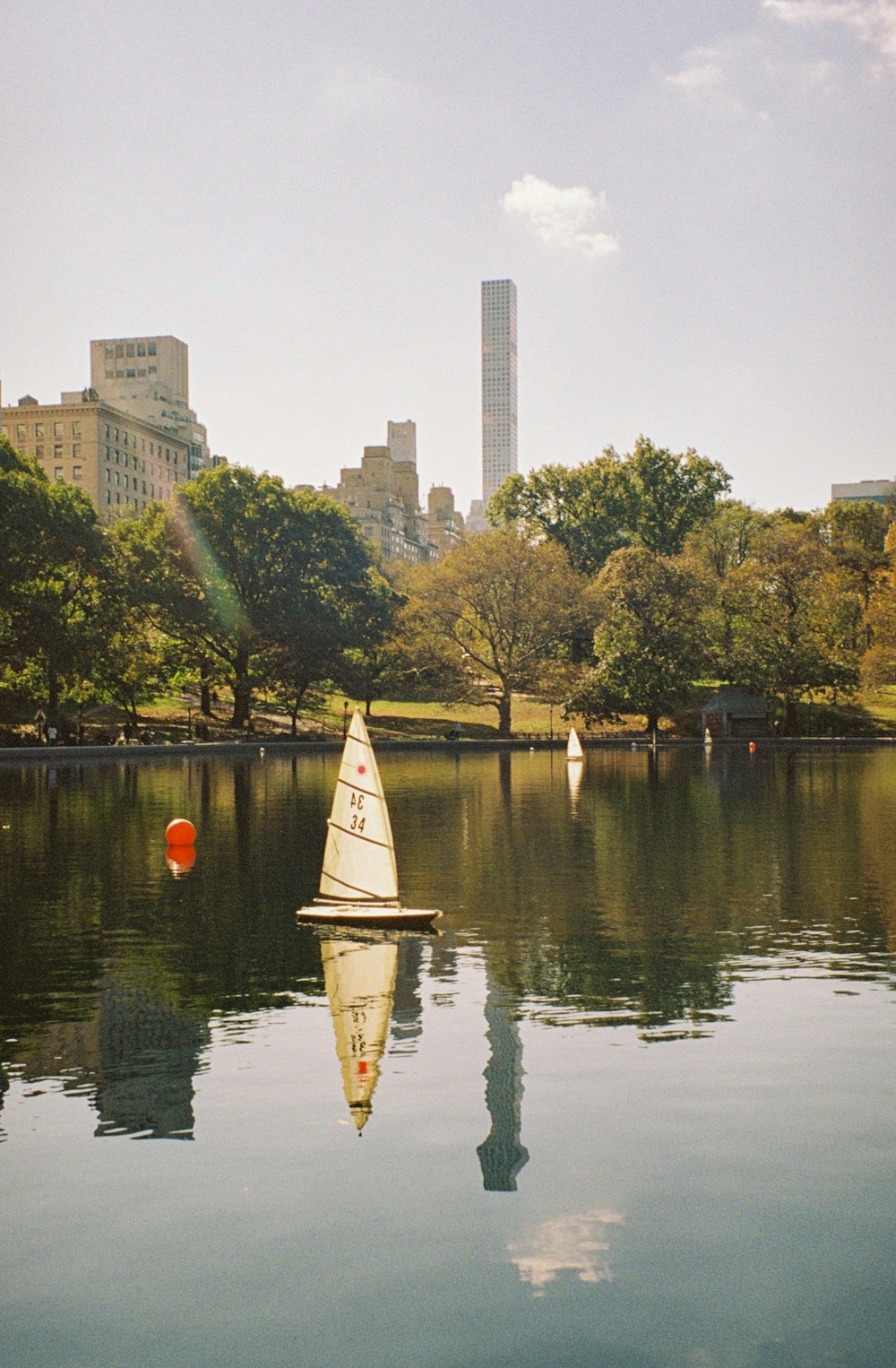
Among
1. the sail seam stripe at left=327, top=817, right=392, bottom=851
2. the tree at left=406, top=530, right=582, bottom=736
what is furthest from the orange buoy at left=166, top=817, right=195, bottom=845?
the tree at left=406, top=530, right=582, bottom=736

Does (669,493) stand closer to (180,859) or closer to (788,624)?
(788,624)

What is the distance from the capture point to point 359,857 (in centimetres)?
2195

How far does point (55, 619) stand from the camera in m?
82.8

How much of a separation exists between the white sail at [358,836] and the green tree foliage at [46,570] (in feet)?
203

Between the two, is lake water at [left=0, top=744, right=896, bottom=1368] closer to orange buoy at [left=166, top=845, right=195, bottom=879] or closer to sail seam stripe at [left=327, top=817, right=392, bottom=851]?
sail seam stripe at [left=327, top=817, right=392, bottom=851]

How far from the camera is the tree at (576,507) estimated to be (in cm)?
13338

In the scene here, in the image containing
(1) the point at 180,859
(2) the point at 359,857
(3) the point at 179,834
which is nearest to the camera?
(2) the point at 359,857

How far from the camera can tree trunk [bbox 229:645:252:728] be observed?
9894cm

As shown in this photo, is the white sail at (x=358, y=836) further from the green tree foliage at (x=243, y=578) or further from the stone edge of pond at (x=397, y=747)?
the green tree foliage at (x=243, y=578)

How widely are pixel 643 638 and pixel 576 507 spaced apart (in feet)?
116

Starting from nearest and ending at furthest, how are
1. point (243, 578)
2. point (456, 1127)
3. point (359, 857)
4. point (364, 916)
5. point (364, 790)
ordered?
point (456, 1127) → point (364, 790) → point (364, 916) → point (359, 857) → point (243, 578)

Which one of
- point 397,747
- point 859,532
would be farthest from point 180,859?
point 859,532

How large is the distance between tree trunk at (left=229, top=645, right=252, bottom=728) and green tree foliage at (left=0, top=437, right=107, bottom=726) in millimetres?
13904

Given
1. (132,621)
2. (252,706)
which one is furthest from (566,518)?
(132,621)
